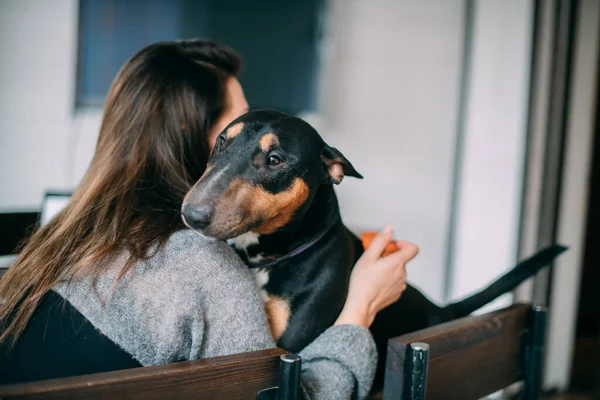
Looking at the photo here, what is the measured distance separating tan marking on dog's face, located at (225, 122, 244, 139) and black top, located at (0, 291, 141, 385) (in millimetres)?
386

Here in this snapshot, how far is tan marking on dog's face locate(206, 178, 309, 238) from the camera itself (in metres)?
0.87

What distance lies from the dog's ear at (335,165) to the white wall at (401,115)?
161cm

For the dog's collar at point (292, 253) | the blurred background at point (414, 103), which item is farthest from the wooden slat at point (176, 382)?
the blurred background at point (414, 103)

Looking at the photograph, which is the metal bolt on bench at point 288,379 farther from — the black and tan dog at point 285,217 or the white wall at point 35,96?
the white wall at point 35,96

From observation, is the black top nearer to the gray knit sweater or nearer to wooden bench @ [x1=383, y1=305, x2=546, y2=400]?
the gray knit sweater

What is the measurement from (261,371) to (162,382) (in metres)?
0.14

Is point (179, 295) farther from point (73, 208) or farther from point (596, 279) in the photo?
point (596, 279)

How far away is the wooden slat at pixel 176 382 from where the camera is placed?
0.58m

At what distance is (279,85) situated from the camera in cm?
250

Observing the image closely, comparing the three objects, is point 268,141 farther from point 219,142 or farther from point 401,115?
point 401,115

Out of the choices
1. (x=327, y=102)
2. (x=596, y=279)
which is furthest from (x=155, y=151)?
(x=596, y=279)

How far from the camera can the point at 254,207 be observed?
943mm

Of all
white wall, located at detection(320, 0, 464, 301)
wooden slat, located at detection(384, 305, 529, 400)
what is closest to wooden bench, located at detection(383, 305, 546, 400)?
wooden slat, located at detection(384, 305, 529, 400)

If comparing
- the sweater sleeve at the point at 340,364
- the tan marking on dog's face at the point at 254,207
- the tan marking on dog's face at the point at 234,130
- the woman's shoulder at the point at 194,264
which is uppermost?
the tan marking on dog's face at the point at 234,130
